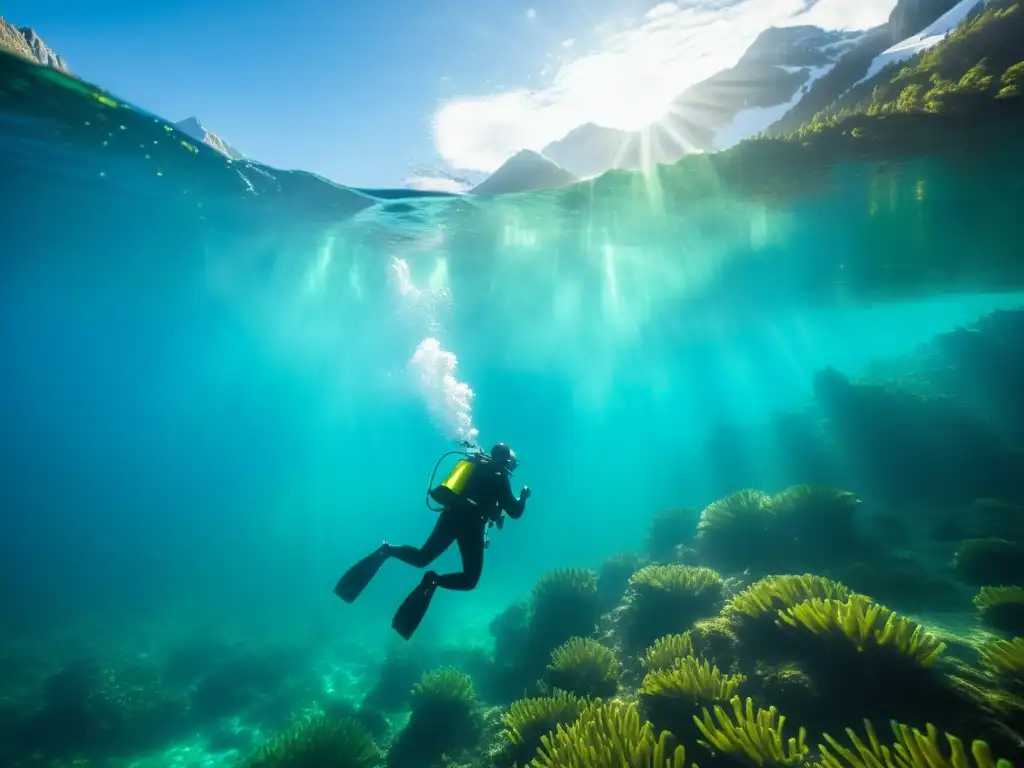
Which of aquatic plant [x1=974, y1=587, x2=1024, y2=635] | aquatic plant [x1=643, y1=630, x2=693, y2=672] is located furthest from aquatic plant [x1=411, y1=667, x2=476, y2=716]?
aquatic plant [x1=974, y1=587, x2=1024, y2=635]

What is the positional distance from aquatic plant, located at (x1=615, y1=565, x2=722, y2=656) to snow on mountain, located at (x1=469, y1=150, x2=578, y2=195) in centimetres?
1184

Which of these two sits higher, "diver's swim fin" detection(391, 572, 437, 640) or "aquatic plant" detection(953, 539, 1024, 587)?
"diver's swim fin" detection(391, 572, 437, 640)

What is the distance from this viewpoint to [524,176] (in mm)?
14562

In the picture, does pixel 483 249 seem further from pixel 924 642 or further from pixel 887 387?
pixel 924 642

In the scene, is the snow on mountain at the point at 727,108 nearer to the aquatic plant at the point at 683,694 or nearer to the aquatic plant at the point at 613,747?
the aquatic plant at the point at 683,694

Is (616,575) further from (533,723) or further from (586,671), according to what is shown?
(533,723)

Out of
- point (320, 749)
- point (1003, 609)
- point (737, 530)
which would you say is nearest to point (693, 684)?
point (1003, 609)

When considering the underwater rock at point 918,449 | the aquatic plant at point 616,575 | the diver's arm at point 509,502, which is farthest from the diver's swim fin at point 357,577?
the underwater rock at point 918,449

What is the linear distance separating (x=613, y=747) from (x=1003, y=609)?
229 inches

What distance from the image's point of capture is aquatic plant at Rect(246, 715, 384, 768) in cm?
666

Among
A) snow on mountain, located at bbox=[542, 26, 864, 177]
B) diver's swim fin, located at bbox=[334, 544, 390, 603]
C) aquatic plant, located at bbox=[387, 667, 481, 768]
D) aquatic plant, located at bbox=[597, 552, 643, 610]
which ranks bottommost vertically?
aquatic plant, located at bbox=[597, 552, 643, 610]

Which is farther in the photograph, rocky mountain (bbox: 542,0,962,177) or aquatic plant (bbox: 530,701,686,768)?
rocky mountain (bbox: 542,0,962,177)

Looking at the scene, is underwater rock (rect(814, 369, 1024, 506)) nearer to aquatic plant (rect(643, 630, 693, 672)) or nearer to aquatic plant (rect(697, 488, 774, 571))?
aquatic plant (rect(697, 488, 774, 571))

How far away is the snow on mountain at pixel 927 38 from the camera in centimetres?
798
